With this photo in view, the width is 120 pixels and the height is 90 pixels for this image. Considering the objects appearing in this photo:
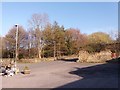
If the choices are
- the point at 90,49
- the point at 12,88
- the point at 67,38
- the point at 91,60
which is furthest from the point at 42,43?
the point at 12,88

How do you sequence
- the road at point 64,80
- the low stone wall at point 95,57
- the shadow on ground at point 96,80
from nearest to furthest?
the shadow on ground at point 96,80, the road at point 64,80, the low stone wall at point 95,57

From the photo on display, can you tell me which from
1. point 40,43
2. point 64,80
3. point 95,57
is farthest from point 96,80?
point 40,43

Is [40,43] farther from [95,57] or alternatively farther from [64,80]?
[64,80]

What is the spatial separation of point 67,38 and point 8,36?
14046 millimetres

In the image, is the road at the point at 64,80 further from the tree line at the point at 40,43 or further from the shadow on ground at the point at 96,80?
the tree line at the point at 40,43

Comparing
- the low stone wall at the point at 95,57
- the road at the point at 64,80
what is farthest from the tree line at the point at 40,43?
the road at the point at 64,80

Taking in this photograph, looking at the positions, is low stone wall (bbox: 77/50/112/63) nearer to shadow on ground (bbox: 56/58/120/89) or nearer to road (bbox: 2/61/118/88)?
road (bbox: 2/61/118/88)

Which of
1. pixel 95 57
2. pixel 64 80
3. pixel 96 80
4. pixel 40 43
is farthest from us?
pixel 40 43

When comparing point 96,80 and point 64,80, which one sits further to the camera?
point 64,80

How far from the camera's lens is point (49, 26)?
6066 cm

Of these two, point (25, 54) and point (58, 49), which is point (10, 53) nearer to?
point (25, 54)

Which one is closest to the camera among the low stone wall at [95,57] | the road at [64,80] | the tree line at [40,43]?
the road at [64,80]

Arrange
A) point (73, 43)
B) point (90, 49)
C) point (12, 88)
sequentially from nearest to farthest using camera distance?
point (12, 88) → point (90, 49) → point (73, 43)

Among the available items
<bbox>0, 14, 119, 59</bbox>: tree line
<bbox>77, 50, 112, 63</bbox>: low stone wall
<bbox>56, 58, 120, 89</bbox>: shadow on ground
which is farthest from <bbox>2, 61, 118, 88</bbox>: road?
<bbox>0, 14, 119, 59</bbox>: tree line
